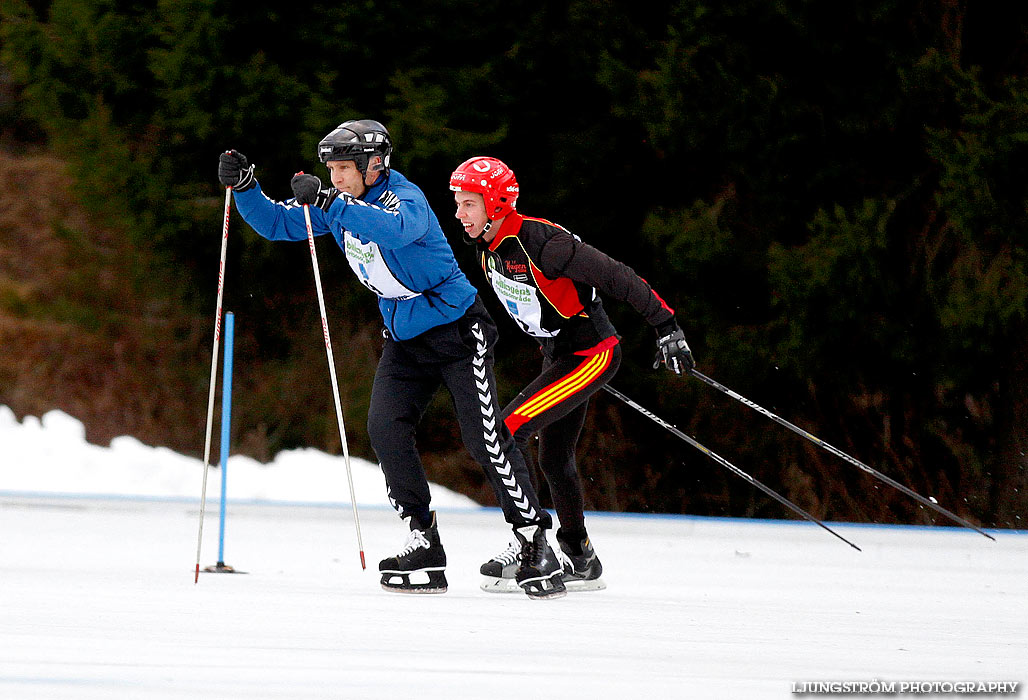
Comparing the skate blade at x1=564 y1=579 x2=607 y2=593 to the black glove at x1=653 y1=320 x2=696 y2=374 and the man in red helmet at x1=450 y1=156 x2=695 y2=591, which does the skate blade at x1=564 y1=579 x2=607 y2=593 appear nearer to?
the man in red helmet at x1=450 y1=156 x2=695 y2=591

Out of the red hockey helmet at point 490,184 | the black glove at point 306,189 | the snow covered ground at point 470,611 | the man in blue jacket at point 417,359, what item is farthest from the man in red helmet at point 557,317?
the black glove at point 306,189

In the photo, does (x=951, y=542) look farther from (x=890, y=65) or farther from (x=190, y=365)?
(x=190, y=365)

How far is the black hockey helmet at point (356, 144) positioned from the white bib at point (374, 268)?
0.73ft

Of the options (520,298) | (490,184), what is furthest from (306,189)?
(520,298)

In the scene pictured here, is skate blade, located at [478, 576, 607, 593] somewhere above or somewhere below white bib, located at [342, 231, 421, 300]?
below

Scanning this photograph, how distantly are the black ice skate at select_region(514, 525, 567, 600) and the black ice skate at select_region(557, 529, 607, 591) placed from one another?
0.79ft

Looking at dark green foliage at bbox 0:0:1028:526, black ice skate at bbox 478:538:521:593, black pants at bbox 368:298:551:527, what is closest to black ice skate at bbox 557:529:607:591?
black ice skate at bbox 478:538:521:593

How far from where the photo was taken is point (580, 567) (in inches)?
170

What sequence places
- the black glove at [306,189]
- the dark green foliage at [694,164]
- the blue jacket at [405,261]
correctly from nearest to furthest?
1. the blue jacket at [405,261]
2. the black glove at [306,189]
3. the dark green foliage at [694,164]

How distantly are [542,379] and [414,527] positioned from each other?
0.65 m

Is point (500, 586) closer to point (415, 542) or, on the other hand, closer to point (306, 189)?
point (415, 542)

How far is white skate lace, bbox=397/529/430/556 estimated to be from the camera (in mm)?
4004

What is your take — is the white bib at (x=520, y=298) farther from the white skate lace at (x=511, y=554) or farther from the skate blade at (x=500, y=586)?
the skate blade at (x=500, y=586)

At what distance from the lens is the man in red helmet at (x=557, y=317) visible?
406 centimetres
